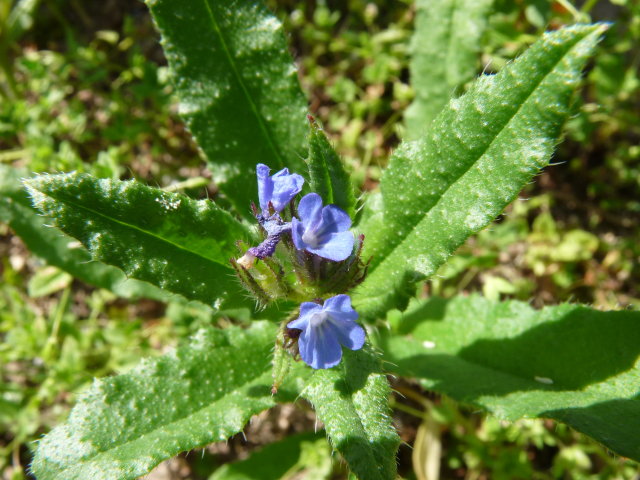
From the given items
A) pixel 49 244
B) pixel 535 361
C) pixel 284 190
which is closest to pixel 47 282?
pixel 49 244

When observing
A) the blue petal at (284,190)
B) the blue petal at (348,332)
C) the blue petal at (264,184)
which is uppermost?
the blue petal at (264,184)

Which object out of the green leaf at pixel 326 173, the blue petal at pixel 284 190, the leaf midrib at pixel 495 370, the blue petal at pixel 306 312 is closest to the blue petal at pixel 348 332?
the blue petal at pixel 306 312

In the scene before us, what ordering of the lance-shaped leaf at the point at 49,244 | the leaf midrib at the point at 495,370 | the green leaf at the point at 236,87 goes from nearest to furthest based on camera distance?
the leaf midrib at the point at 495,370
the green leaf at the point at 236,87
the lance-shaped leaf at the point at 49,244

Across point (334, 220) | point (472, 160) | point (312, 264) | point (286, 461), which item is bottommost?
point (286, 461)

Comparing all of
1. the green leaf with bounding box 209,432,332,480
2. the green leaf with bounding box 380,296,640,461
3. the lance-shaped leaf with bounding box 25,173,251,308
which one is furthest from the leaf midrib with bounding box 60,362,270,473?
the green leaf with bounding box 209,432,332,480

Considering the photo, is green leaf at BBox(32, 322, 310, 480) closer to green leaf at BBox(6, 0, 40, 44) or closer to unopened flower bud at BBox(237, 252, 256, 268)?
unopened flower bud at BBox(237, 252, 256, 268)

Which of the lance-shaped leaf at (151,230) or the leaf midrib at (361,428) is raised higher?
the lance-shaped leaf at (151,230)

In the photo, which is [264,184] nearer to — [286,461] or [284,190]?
[284,190]

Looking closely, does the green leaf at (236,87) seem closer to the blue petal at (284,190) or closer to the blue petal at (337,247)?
the blue petal at (284,190)
